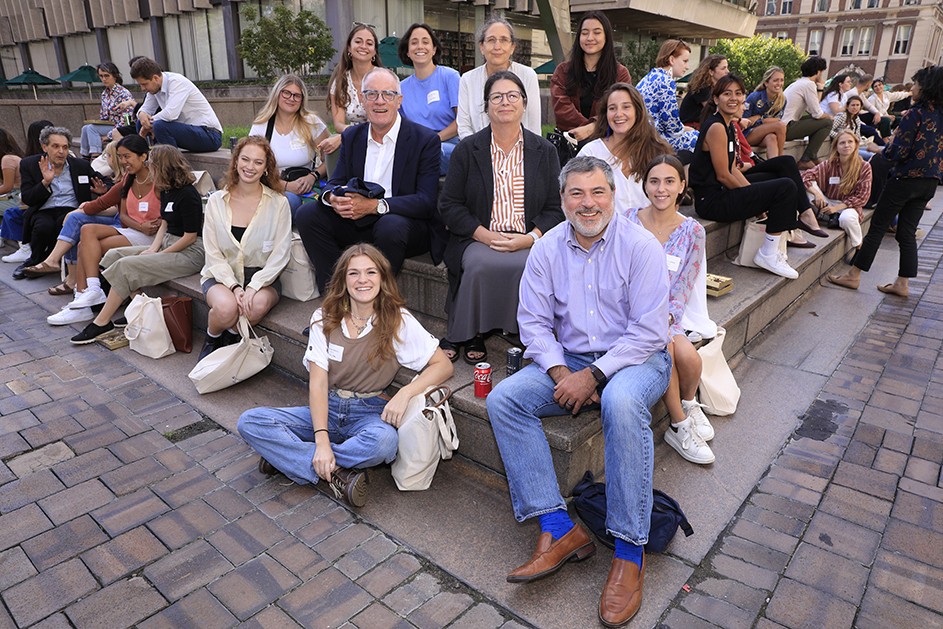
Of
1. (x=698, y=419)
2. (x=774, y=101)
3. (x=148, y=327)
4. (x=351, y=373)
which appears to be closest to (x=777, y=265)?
(x=698, y=419)

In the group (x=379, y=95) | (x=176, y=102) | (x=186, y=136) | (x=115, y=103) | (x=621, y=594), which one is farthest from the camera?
(x=115, y=103)

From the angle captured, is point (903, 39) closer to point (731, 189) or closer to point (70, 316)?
point (731, 189)

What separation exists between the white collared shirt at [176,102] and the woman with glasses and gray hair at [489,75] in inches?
168

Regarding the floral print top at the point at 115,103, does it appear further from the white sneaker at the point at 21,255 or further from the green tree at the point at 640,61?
the green tree at the point at 640,61

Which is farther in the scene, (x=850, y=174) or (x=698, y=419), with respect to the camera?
(x=850, y=174)

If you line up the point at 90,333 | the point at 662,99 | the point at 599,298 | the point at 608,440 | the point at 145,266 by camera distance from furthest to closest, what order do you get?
the point at 662,99, the point at 145,266, the point at 90,333, the point at 599,298, the point at 608,440

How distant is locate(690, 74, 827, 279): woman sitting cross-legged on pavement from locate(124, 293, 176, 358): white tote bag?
4670mm

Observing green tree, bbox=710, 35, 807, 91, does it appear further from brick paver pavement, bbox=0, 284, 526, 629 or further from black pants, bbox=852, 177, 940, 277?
brick paver pavement, bbox=0, 284, 526, 629

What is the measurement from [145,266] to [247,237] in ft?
4.41

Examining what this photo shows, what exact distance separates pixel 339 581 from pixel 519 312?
60.4 inches

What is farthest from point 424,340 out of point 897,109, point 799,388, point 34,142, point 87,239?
point 897,109

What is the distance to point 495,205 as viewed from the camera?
3930 millimetres

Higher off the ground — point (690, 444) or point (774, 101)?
point (774, 101)

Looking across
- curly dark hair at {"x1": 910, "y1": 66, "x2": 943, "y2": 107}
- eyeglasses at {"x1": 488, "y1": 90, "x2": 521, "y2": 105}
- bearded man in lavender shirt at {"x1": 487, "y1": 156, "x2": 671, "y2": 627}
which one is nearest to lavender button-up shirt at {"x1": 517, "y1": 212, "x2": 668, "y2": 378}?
bearded man in lavender shirt at {"x1": 487, "y1": 156, "x2": 671, "y2": 627}
